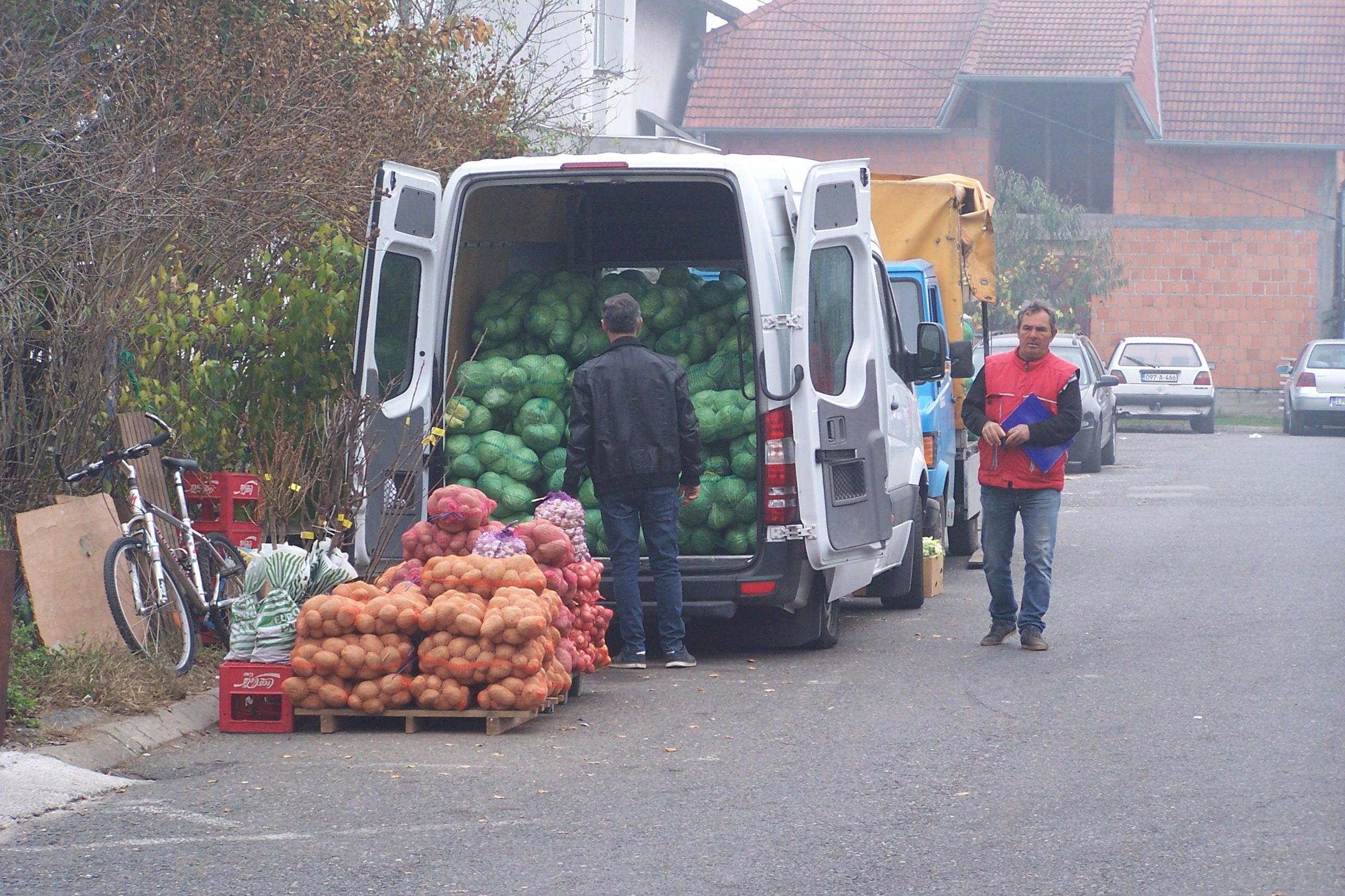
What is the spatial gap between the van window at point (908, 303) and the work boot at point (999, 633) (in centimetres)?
328

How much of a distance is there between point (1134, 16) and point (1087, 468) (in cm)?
1907

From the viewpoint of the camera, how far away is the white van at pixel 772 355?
8.46m

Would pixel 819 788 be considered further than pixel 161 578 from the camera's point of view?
No

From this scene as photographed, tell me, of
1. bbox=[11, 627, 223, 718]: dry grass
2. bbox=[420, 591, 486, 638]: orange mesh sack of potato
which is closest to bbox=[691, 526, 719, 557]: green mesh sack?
bbox=[420, 591, 486, 638]: orange mesh sack of potato

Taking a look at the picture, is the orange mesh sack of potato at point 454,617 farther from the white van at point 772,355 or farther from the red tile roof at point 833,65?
the red tile roof at point 833,65

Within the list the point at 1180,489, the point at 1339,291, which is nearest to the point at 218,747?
the point at 1180,489

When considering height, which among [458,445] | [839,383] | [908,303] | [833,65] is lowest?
[458,445]

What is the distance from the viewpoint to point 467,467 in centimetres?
919

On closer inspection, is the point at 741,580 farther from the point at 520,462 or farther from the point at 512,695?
the point at 512,695

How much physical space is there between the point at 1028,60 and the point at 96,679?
33.9m

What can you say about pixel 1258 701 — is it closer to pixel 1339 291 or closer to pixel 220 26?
pixel 220 26

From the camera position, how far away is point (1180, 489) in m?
19.8

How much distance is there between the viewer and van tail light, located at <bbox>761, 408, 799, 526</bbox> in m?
8.47

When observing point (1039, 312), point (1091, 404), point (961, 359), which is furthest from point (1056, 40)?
point (1039, 312)
